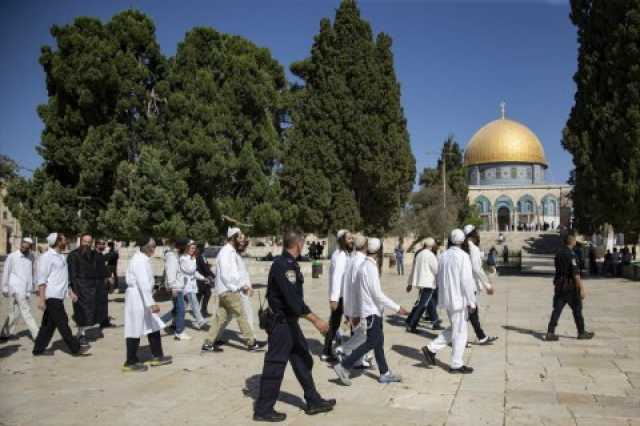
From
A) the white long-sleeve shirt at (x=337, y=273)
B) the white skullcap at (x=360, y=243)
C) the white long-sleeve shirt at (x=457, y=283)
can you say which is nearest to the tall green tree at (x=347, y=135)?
the white long-sleeve shirt at (x=337, y=273)

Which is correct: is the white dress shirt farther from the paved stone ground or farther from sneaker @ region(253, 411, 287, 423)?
sneaker @ region(253, 411, 287, 423)

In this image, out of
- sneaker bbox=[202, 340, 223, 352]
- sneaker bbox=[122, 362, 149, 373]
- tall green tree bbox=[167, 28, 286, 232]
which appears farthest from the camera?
tall green tree bbox=[167, 28, 286, 232]

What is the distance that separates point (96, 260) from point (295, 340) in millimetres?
5234

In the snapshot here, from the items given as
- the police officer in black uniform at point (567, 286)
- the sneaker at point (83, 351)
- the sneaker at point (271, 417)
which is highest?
the police officer in black uniform at point (567, 286)

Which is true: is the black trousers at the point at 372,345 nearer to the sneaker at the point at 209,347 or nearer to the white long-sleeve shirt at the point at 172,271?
the sneaker at the point at 209,347

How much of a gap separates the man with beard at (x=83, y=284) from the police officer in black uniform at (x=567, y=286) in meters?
7.22

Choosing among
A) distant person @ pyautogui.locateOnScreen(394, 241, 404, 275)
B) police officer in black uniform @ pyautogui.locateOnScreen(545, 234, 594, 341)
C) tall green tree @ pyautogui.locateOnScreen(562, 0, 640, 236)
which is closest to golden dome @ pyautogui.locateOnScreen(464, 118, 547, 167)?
tall green tree @ pyautogui.locateOnScreen(562, 0, 640, 236)

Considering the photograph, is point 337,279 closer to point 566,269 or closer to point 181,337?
point 181,337

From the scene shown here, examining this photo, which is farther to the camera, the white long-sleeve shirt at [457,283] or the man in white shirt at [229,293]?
the man in white shirt at [229,293]

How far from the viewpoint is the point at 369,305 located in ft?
20.1

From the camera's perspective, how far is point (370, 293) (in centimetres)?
614

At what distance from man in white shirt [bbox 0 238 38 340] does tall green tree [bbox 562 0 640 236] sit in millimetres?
19536

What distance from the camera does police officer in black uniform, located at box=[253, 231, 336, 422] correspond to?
499cm

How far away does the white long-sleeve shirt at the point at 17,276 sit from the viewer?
8445 mm
